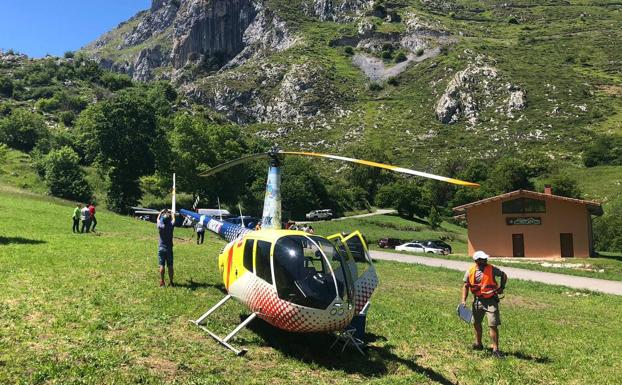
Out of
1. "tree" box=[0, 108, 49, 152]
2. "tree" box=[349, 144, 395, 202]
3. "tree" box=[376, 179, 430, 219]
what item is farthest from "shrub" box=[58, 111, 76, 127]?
"tree" box=[376, 179, 430, 219]

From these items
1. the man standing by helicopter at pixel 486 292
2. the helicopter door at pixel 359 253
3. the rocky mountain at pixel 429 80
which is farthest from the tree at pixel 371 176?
the helicopter door at pixel 359 253

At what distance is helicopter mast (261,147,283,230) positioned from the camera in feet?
33.3

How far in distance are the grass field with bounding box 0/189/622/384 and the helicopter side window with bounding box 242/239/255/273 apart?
4.83 ft

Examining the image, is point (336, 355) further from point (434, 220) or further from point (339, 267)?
point (434, 220)

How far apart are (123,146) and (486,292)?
5402 cm

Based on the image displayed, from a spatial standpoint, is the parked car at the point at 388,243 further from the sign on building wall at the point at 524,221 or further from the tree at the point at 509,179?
the tree at the point at 509,179

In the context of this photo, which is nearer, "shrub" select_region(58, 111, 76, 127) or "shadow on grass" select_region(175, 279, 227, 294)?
"shadow on grass" select_region(175, 279, 227, 294)

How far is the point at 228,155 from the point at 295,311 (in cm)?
5870

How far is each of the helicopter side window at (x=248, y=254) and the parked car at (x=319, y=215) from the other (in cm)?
6338

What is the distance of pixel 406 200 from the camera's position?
80.7 meters

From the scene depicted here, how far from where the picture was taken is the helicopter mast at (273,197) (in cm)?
1014

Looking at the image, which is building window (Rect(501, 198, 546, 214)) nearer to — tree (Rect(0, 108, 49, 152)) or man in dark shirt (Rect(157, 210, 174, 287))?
man in dark shirt (Rect(157, 210, 174, 287))

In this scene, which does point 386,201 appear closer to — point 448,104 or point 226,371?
point 448,104

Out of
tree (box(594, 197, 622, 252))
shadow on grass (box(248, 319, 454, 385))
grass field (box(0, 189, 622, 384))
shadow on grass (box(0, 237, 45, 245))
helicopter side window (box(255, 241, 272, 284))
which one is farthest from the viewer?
tree (box(594, 197, 622, 252))
